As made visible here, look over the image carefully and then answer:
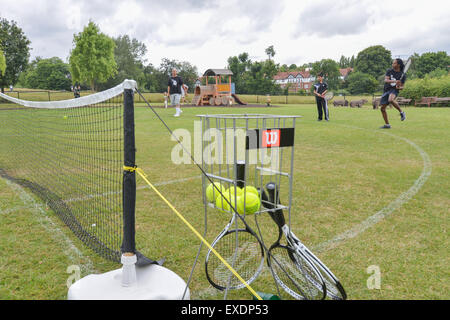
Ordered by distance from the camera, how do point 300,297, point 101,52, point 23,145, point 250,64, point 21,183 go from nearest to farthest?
1. point 300,297
2. point 21,183
3. point 23,145
4. point 101,52
5. point 250,64

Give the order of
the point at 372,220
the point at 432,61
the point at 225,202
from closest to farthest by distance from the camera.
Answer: the point at 225,202 → the point at 372,220 → the point at 432,61

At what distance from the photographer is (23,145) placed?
1022 cm

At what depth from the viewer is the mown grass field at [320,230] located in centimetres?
284

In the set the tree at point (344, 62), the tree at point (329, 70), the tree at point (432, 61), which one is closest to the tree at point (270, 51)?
the tree at point (329, 70)

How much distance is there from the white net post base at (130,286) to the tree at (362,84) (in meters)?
75.4

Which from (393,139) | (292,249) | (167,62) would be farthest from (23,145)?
(167,62)

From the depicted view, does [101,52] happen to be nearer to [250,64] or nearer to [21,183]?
[250,64]

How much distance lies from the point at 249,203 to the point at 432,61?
350 feet

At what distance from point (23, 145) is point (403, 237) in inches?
414

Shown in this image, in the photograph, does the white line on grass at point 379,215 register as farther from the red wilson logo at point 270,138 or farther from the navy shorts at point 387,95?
the navy shorts at point 387,95

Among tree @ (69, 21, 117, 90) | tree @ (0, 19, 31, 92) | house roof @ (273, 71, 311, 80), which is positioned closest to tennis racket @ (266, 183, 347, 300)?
tree @ (0, 19, 31, 92)

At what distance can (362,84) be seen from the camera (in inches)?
2899

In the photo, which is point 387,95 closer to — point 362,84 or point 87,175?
point 87,175

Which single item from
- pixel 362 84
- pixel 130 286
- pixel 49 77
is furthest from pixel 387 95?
pixel 49 77
